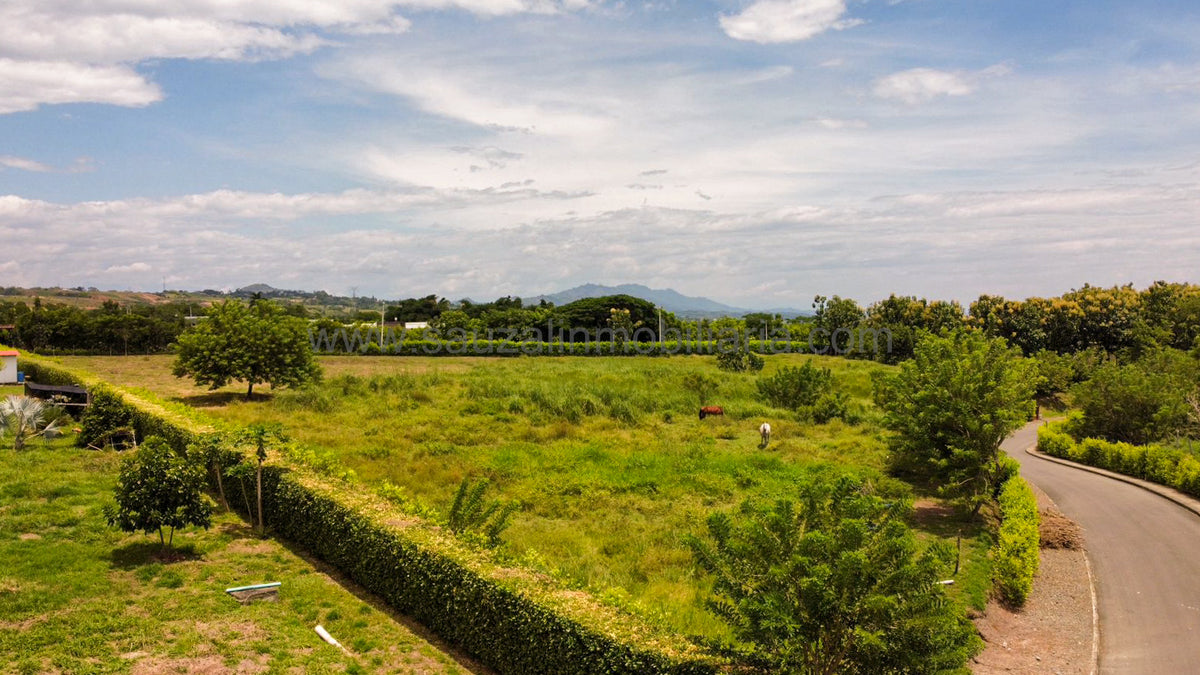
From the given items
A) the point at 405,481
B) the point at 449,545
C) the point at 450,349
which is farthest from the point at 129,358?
the point at 449,545

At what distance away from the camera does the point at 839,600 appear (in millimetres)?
7672

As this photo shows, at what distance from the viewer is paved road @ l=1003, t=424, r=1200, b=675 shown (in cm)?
1220

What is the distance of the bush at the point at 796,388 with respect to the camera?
36531 mm

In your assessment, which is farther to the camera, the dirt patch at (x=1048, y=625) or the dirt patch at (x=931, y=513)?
the dirt patch at (x=931, y=513)

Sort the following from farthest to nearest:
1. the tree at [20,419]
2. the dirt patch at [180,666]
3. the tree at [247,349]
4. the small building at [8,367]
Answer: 1. the small building at [8,367]
2. the tree at [247,349]
3. the tree at [20,419]
4. the dirt patch at [180,666]

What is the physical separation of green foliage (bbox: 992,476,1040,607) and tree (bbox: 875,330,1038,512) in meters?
1.41

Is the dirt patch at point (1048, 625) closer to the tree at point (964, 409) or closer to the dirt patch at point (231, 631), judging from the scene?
the tree at point (964, 409)

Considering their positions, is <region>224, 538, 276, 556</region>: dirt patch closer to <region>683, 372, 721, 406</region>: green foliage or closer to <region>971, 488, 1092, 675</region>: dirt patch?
<region>971, 488, 1092, 675</region>: dirt patch

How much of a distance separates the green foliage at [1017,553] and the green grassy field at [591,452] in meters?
0.46

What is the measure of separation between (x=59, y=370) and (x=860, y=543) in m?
37.2

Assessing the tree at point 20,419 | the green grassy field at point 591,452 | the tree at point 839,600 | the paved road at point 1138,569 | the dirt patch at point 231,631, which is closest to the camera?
the tree at point 839,600

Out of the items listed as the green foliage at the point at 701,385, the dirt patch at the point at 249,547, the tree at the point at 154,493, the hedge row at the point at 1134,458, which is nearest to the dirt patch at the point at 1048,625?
the hedge row at the point at 1134,458

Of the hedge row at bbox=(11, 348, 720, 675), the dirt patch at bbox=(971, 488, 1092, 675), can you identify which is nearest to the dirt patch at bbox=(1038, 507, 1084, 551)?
the dirt patch at bbox=(971, 488, 1092, 675)

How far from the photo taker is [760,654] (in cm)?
757
